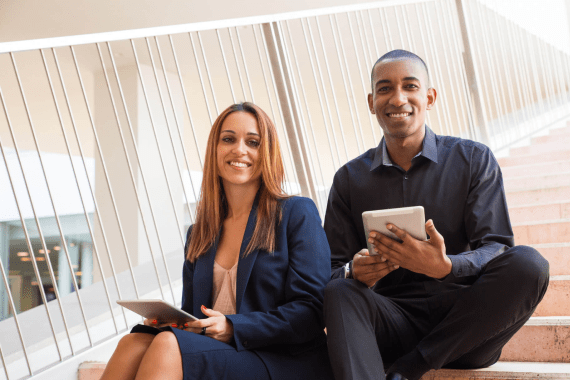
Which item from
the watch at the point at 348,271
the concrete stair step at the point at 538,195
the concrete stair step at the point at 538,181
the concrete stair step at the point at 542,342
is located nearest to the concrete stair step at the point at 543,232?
the concrete stair step at the point at 538,195

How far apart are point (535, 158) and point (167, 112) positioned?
522cm

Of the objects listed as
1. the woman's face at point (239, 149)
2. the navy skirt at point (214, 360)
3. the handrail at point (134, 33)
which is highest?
the handrail at point (134, 33)

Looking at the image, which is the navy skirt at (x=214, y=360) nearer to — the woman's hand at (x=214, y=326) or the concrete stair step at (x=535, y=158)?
the woman's hand at (x=214, y=326)

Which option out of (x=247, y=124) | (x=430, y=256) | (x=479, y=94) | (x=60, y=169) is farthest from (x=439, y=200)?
(x=60, y=169)

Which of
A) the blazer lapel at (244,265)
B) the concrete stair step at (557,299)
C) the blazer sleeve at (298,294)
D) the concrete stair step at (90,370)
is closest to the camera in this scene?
the blazer sleeve at (298,294)

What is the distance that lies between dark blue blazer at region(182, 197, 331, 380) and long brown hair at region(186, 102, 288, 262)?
1.2 inches

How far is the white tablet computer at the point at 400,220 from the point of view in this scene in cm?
144

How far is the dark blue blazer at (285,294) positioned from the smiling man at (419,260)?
10 cm

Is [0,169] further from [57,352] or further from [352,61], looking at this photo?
[57,352]

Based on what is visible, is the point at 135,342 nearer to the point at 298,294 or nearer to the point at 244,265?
the point at 244,265

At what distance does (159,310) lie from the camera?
1.52m

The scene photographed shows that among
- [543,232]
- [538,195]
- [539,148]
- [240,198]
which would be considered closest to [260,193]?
[240,198]

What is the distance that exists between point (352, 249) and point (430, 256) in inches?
18.6

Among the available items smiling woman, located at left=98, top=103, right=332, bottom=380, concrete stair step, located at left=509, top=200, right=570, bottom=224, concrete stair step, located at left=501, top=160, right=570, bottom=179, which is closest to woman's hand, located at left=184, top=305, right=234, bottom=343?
smiling woman, located at left=98, top=103, right=332, bottom=380
